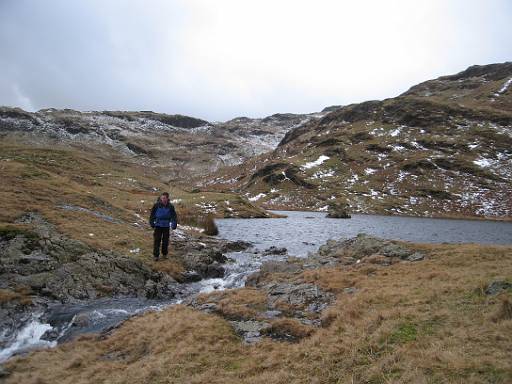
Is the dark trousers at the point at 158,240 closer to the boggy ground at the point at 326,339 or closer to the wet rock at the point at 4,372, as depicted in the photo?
the boggy ground at the point at 326,339

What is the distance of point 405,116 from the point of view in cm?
18400

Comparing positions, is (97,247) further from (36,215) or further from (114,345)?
(114,345)

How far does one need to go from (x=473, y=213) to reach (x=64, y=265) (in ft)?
376

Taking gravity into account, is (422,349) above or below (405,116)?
below

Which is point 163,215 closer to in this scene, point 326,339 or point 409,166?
point 326,339

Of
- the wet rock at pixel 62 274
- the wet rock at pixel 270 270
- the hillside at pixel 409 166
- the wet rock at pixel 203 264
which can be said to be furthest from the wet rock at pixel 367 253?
the hillside at pixel 409 166

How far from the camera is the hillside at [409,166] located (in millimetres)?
120500

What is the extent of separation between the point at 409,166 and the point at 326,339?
5653 inches

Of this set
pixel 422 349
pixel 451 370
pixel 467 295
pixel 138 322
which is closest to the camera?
pixel 451 370

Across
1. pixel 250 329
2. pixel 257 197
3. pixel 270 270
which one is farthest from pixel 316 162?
pixel 250 329

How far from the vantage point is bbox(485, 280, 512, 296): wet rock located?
13.4 metres

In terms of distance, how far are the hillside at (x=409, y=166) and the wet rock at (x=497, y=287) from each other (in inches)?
4135

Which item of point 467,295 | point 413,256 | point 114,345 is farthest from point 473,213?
point 114,345

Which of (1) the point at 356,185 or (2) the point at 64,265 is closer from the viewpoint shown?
(2) the point at 64,265
